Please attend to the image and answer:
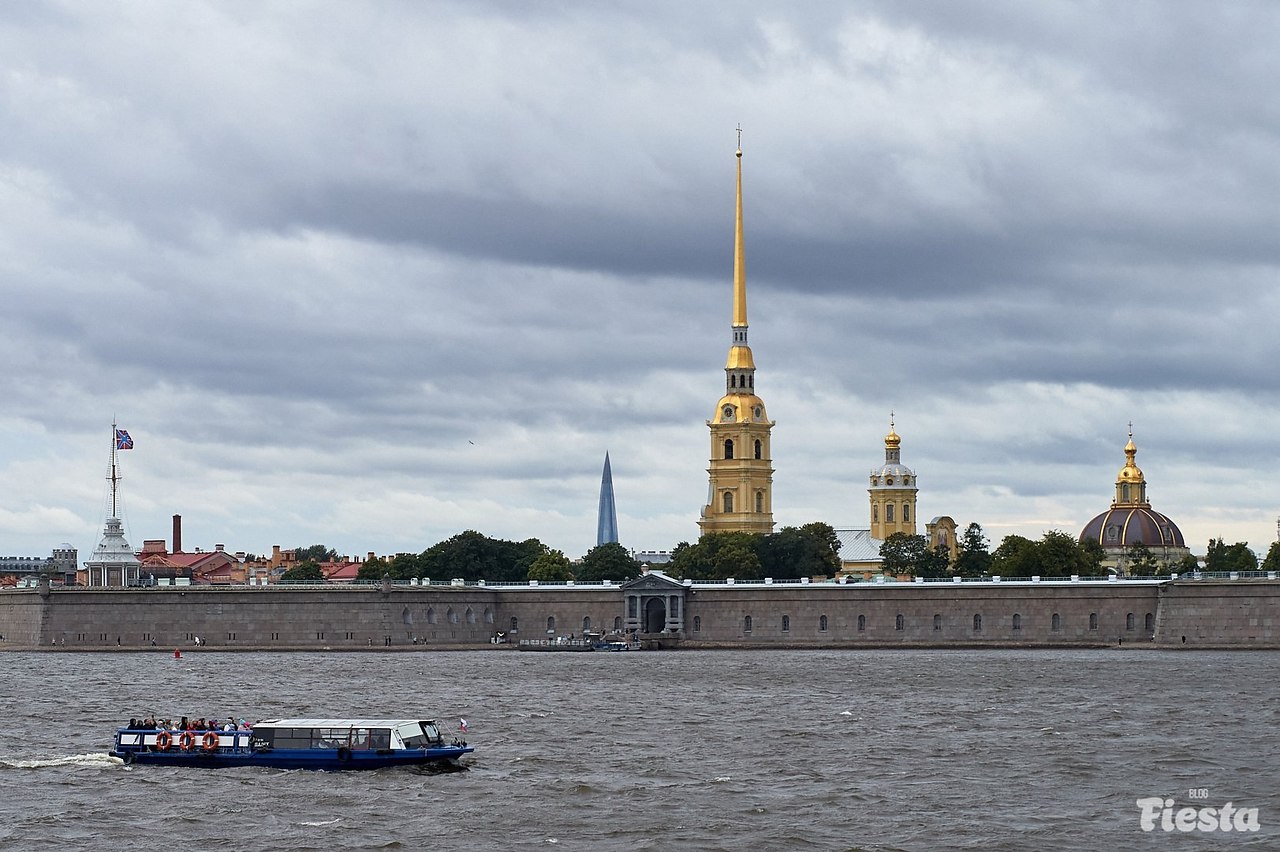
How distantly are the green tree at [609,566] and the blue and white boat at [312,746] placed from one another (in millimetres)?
81690

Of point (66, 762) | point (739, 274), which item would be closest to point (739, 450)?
point (739, 274)

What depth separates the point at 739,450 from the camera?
162m

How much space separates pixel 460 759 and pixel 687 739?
736 centimetres

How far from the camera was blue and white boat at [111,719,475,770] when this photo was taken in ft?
159

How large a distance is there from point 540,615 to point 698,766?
70927mm

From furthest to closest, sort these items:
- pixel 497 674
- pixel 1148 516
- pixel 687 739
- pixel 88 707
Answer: pixel 1148 516 → pixel 497 674 → pixel 88 707 → pixel 687 739

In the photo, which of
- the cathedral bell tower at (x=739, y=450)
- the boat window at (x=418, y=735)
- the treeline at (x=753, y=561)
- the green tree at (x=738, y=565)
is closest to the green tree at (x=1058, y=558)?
the treeline at (x=753, y=561)

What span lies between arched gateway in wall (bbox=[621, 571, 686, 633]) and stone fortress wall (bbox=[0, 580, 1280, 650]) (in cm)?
65

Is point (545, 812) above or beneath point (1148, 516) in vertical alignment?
beneath

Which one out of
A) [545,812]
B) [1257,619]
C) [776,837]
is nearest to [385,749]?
[545,812]

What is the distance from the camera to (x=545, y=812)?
4212 cm

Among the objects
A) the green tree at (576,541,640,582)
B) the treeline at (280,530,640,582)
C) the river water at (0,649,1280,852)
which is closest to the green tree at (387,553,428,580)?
the treeline at (280,530,640,582)

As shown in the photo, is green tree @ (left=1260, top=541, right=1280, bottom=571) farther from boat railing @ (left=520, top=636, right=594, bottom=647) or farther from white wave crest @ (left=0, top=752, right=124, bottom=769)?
white wave crest @ (left=0, top=752, right=124, bottom=769)

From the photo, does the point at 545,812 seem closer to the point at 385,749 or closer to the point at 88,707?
the point at 385,749
